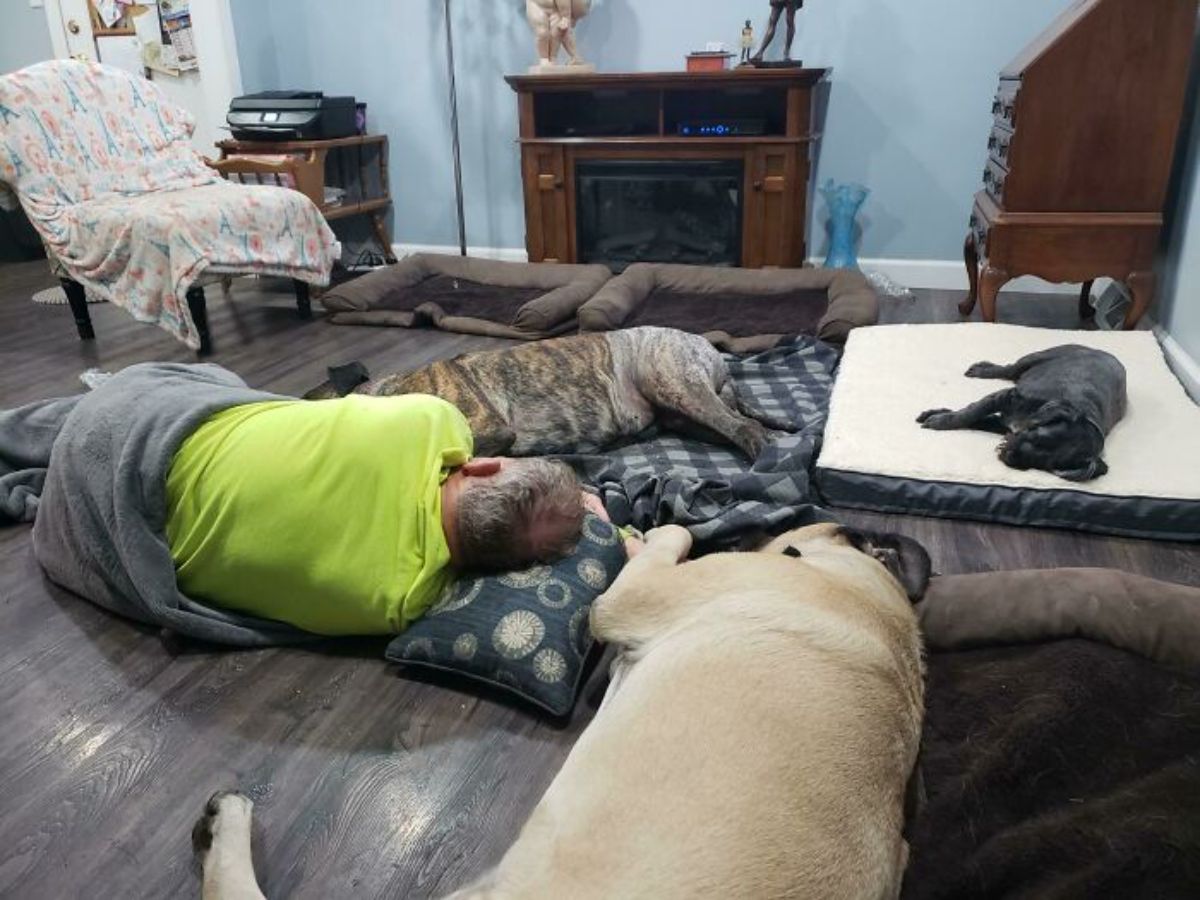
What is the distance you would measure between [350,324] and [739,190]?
2.09 m

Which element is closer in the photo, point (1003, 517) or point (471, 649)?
point (471, 649)

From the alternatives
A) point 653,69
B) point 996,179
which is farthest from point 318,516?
point 653,69

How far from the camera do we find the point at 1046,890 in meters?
1.07

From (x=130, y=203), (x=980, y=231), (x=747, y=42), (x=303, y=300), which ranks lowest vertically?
(x=303, y=300)

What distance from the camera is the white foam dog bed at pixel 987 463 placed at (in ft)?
6.87

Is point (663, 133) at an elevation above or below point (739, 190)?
above

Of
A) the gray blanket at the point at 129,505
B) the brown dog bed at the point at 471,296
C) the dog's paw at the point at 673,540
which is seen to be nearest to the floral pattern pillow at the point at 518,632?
the dog's paw at the point at 673,540

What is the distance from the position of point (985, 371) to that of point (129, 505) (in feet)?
8.14

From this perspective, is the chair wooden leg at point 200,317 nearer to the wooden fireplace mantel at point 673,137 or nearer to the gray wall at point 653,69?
the wooden fireplace mantel at point 673,137

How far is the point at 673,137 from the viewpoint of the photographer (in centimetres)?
441

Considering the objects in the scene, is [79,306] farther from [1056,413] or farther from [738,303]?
[1056,413]

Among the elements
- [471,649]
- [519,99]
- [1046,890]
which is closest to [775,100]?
[519,99]

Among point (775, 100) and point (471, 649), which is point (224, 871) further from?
point (775, 100)

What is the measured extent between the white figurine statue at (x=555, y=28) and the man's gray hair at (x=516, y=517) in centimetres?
341
